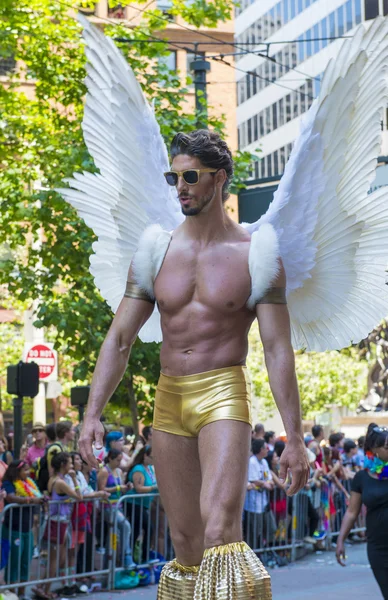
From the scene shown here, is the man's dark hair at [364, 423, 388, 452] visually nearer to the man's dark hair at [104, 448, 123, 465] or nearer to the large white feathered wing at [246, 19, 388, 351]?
the large white feathered wing at [246, 19, 388, 351]

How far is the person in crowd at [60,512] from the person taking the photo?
10719 mm

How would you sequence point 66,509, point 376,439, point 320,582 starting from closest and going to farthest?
point 376,439
point 66,509
point 320,582

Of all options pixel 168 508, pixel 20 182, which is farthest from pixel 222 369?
pixel 20 182

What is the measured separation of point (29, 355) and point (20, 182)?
17.6 ft

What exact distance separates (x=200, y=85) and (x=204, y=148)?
12.4 m

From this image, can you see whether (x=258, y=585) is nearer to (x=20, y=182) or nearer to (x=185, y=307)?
(x=185, y=307)

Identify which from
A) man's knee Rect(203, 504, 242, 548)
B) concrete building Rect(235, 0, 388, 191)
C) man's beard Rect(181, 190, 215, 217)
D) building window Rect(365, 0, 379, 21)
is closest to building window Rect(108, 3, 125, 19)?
building window Rect(365, 0, 379, 21)

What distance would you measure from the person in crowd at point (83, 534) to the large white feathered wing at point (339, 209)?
6100 millimetres

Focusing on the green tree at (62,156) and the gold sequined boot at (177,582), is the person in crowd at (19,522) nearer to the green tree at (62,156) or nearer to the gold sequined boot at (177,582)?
the gold sequined boot at (177,582)

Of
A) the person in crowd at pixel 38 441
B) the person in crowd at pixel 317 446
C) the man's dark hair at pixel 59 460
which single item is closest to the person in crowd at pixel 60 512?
the man's dark hair at pixel 59 460

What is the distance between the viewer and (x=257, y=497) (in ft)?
43.0

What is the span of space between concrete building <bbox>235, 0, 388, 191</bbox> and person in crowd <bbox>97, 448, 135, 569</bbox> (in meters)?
43.7

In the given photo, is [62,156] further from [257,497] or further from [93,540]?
[93,540]

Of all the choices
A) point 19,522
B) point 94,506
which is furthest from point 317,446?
point 19,522
